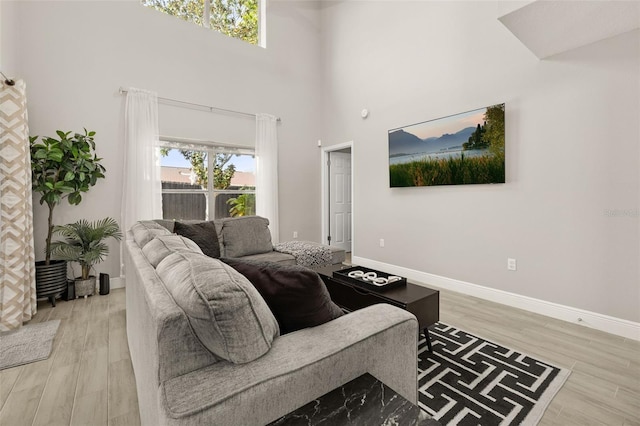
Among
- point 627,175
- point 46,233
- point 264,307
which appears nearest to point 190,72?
point 46,233

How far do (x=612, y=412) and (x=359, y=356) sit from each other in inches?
64.3

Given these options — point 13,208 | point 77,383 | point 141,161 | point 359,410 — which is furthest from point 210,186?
point 359,410

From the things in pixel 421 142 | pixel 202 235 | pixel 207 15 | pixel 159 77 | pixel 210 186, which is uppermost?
pixel 207 15

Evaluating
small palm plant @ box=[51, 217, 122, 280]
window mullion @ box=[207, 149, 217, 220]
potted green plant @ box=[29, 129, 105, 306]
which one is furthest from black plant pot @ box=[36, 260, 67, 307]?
window mullion @ box=[207, 149, 217, 220]

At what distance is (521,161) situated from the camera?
299 cm

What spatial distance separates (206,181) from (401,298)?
11.8 ft

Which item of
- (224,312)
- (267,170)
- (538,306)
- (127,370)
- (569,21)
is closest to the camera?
(224,312)

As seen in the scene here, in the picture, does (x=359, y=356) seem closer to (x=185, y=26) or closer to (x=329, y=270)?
(x=329, y=270)

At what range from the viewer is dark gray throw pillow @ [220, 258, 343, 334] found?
3.45 ft

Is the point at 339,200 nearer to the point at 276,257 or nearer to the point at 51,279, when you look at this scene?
the point at 276,257

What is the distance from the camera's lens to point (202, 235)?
10.4 ft

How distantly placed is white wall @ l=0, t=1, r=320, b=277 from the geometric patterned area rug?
3.57 m

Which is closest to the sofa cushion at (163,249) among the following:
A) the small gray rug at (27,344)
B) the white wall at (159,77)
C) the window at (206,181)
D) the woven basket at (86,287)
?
the small gray rug at (27,344)

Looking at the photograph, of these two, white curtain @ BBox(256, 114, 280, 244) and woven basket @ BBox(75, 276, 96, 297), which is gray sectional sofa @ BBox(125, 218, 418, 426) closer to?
woven basket @ BBox(75, 276, 96, 297)
